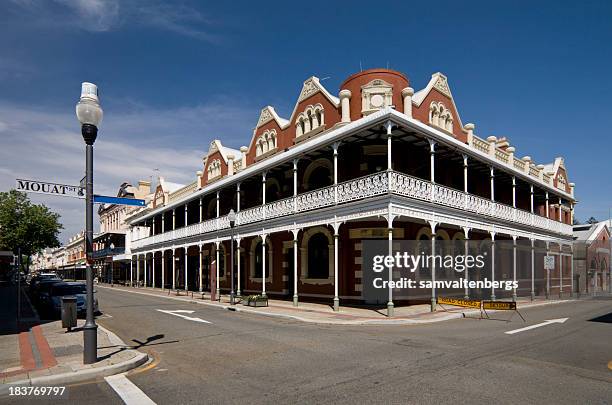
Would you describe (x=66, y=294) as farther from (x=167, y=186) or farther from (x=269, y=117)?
(x=167, y=186)

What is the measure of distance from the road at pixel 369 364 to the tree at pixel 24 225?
48.2 m

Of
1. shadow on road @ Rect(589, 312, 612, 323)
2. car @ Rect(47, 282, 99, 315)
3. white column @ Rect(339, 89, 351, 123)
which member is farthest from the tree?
shadow on road @ Rect(589, 312, 612, 323)

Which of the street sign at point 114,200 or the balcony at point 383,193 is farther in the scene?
the balcony at point 383,193

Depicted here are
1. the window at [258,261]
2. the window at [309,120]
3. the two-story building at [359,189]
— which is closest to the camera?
the two-story building at [359,189]

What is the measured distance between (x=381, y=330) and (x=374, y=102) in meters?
11.5

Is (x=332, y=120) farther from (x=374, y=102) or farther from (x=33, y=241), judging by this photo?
(x=33, y=241)

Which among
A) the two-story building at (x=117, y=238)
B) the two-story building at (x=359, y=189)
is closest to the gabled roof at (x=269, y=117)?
the two-story building at (x=359, y=189)

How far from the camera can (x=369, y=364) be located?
8.31 metres

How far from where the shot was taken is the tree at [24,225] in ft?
174

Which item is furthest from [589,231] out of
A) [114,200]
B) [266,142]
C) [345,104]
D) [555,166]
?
[114,200]

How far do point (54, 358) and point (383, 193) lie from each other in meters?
11.2

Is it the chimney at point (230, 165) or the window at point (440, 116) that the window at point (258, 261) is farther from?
the window at point (440, 116)

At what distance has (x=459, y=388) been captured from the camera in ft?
21.7

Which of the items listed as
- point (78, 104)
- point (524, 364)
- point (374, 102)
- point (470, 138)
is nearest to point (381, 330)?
point (524, 364)
